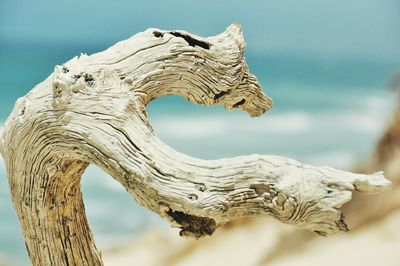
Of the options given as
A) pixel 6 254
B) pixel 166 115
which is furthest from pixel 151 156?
pixel 166 115

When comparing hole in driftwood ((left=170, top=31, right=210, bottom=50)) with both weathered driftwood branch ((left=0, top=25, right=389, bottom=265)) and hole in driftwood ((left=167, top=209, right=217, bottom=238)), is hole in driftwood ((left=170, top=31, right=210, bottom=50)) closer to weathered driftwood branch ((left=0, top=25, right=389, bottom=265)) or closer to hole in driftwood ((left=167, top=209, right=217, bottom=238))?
weathered driftwood branch ((left=0, top=25, right=389, bottom=265))

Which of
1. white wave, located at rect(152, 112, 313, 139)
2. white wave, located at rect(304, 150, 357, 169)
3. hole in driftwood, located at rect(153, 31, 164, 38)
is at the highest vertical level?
white wave, located at rect(152, 112, 313, 139)

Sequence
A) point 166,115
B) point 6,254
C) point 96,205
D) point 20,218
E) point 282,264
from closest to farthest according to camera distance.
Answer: point 20,218 < point 282,264 < point 6,254 < point 96,205 < point 166,115

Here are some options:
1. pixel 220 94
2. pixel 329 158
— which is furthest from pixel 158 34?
pixel 329 158

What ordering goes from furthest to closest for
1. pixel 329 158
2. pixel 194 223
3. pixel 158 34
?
pixel 329 158 → pixel 158 34 → pixel 194 223

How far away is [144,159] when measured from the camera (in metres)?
1.56

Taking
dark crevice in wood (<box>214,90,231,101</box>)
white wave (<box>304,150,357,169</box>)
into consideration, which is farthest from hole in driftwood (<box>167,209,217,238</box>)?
white wave (<box>304,150,357,169</box>)

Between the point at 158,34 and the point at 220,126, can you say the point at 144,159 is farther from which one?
the point at 220,126

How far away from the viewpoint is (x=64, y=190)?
179 cm

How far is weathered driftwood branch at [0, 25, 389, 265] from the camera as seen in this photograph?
4.91 ft

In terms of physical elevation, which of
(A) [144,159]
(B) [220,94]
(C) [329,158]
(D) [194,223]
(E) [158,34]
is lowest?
(D) [194,223]

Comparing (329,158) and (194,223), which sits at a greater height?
(329,158)

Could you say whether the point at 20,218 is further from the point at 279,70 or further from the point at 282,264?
the point at 279,70

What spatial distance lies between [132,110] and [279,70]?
5.47 meters
